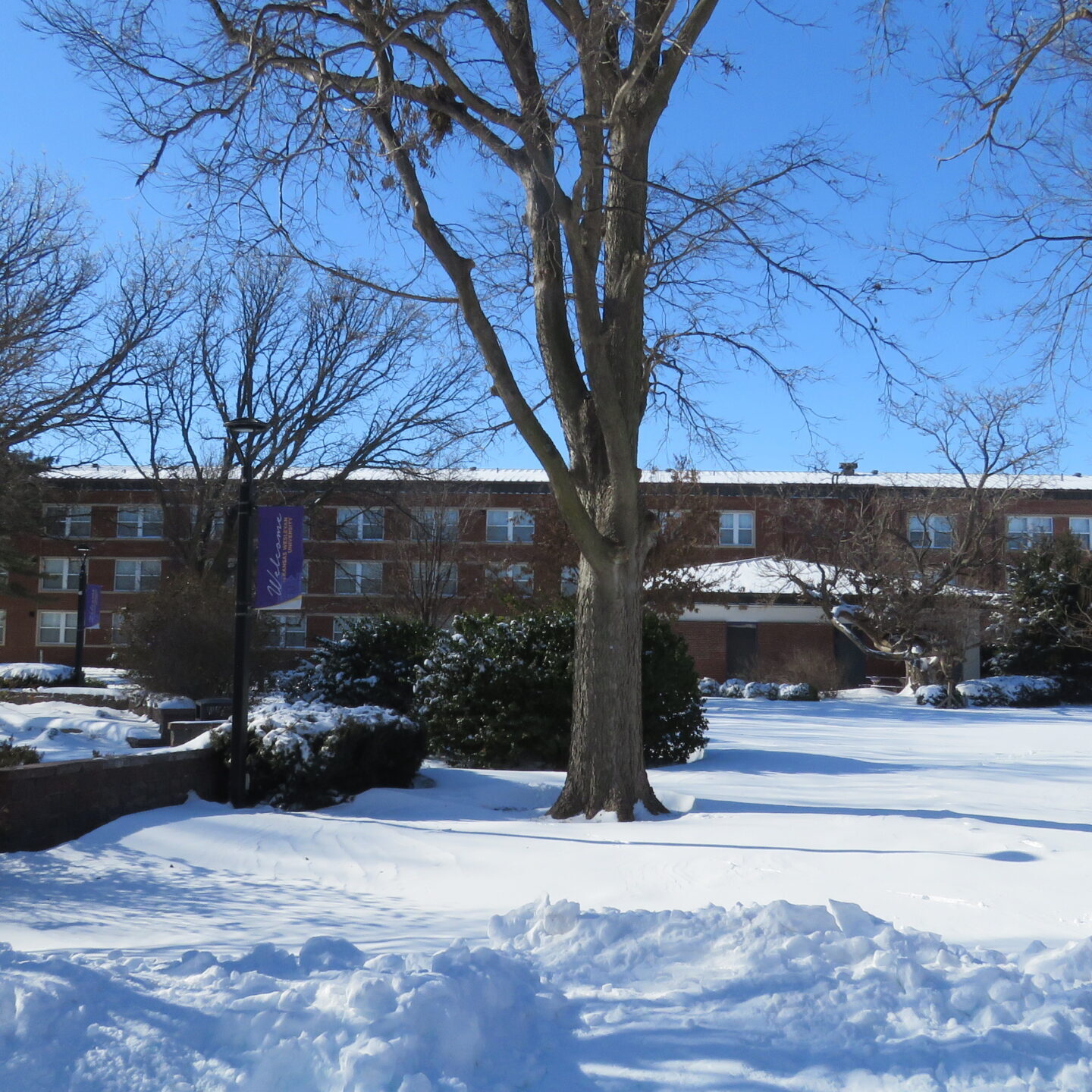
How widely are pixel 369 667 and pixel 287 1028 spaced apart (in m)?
13.4

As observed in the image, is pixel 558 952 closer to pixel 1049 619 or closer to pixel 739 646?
pixel 1049 619

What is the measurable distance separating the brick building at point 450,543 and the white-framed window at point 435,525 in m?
0.09

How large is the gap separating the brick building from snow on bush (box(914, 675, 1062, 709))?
533cm

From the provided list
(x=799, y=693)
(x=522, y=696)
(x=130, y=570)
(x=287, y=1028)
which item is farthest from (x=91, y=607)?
(x=287, y=1028)

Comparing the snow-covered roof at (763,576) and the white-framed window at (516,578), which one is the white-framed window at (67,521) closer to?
the white-framed window at (516,578)

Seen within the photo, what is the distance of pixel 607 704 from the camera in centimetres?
970

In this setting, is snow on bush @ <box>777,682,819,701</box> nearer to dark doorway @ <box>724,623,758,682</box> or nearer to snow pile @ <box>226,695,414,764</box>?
dark doorway @ <box>724,623,758,682</box>

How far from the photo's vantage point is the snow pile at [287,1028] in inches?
152

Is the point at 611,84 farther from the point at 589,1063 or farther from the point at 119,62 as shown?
the point at 589,1063

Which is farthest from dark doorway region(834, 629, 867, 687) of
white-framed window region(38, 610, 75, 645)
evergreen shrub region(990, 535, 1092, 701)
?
white-framed window region(38, 610, 75, 645)

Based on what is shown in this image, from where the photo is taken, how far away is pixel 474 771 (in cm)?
1221

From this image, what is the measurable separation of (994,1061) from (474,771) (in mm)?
8691

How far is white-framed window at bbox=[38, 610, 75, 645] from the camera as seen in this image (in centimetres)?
4669

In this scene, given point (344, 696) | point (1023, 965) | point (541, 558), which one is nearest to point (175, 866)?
point (1023, 965)
